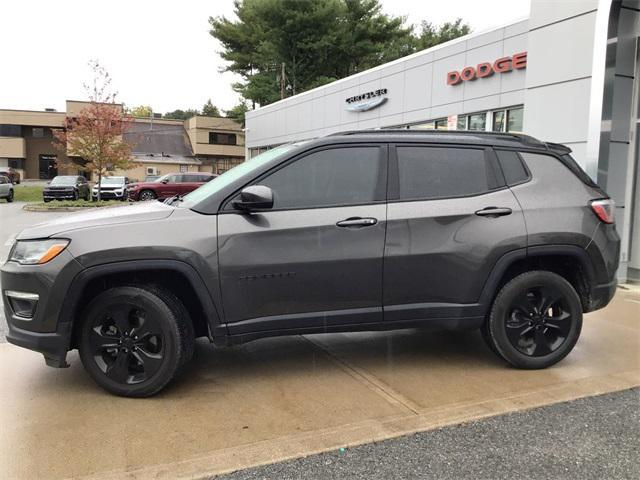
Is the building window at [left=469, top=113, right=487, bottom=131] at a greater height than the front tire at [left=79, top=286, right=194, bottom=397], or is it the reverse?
the building window at [left=469, top=113, right=487, bottom=131]

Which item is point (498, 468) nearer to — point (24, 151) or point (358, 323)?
point (358, 323)

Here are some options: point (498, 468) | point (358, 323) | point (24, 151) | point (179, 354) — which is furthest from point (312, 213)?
point (24, 151)

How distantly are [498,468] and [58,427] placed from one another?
8.53ft

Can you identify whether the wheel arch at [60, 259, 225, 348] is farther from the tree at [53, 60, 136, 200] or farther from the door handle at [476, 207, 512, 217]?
the tree at [53, 60, 136, 200]

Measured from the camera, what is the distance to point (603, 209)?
427 cm

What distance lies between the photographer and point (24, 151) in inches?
2079

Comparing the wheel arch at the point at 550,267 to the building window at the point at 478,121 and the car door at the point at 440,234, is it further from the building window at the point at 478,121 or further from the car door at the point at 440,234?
the building window at the point at 478,121

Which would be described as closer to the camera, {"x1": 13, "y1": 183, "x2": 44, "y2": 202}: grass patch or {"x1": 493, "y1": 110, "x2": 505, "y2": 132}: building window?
{"x1": 493, "y1": 110, "x2": 505, "y2": 132}: building window

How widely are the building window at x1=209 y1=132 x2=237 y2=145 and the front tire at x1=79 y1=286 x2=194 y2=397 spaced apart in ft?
167

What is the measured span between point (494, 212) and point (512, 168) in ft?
1.55

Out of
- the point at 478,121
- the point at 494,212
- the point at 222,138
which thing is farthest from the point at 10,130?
the point at 494,212

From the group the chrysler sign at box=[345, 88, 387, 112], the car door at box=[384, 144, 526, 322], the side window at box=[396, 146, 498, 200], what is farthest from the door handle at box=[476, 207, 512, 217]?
the chrysler sign at box=[345, 88, 387, 112]

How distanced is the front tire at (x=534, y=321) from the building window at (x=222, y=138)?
167 feet

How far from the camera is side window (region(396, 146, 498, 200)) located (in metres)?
4.06
